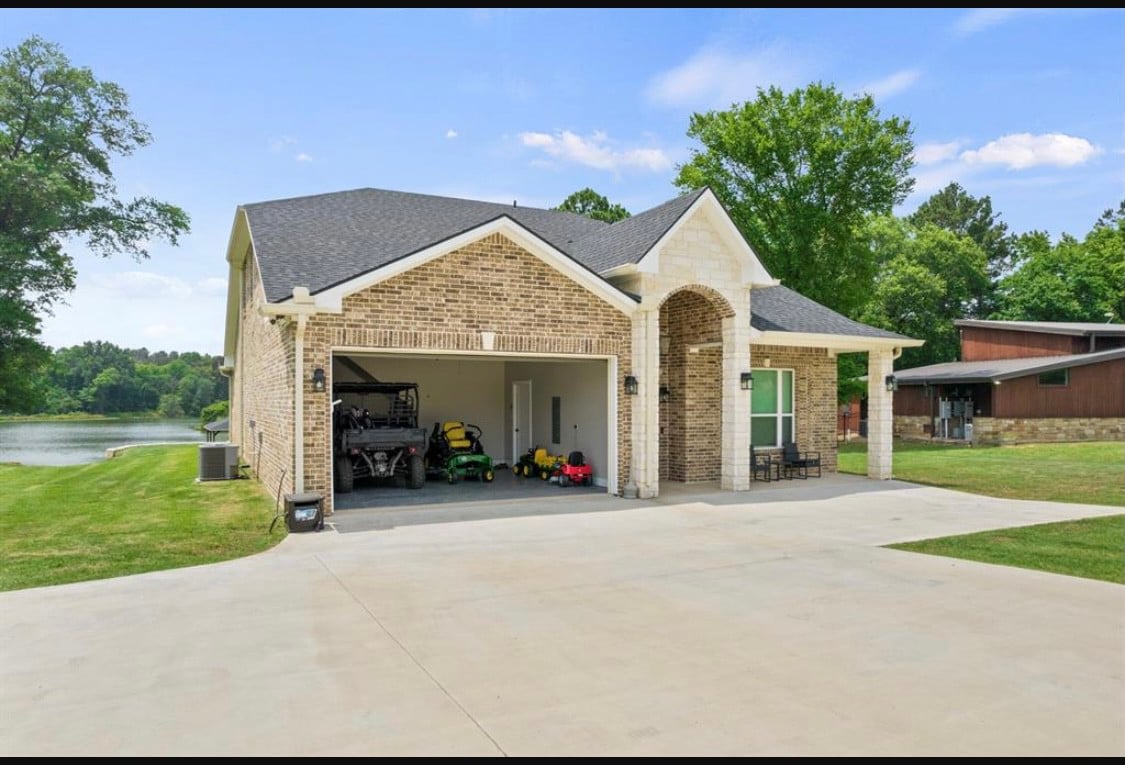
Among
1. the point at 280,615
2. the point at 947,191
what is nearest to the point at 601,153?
the point at 280,615

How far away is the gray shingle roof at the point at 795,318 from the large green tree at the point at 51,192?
25.8 metres

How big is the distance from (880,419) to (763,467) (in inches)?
126

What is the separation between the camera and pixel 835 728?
390 centimetres

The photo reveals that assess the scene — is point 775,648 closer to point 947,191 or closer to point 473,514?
point 473,514

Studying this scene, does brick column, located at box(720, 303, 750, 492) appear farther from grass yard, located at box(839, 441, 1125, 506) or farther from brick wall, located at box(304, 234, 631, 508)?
grass yard, located at box(839, 441, 1125, 506)

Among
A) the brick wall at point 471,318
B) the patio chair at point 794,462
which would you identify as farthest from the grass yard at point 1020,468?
the brick wall at point 471,318

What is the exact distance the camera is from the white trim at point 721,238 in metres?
13.0

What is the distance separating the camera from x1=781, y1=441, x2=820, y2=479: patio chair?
1593 cm

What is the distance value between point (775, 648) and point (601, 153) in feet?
92.9

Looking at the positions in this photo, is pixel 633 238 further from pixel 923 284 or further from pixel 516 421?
pixel 923 284

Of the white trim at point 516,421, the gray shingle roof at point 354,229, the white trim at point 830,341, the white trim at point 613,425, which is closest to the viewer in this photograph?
the gray shingle roof at point 354,229

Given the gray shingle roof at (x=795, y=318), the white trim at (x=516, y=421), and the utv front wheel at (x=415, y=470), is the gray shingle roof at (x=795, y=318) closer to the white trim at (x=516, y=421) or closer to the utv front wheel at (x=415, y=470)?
the white trim at (x=516, y=421)

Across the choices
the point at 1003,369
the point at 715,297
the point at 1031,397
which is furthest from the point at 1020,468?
the point at 715,297

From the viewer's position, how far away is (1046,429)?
1120 inches
